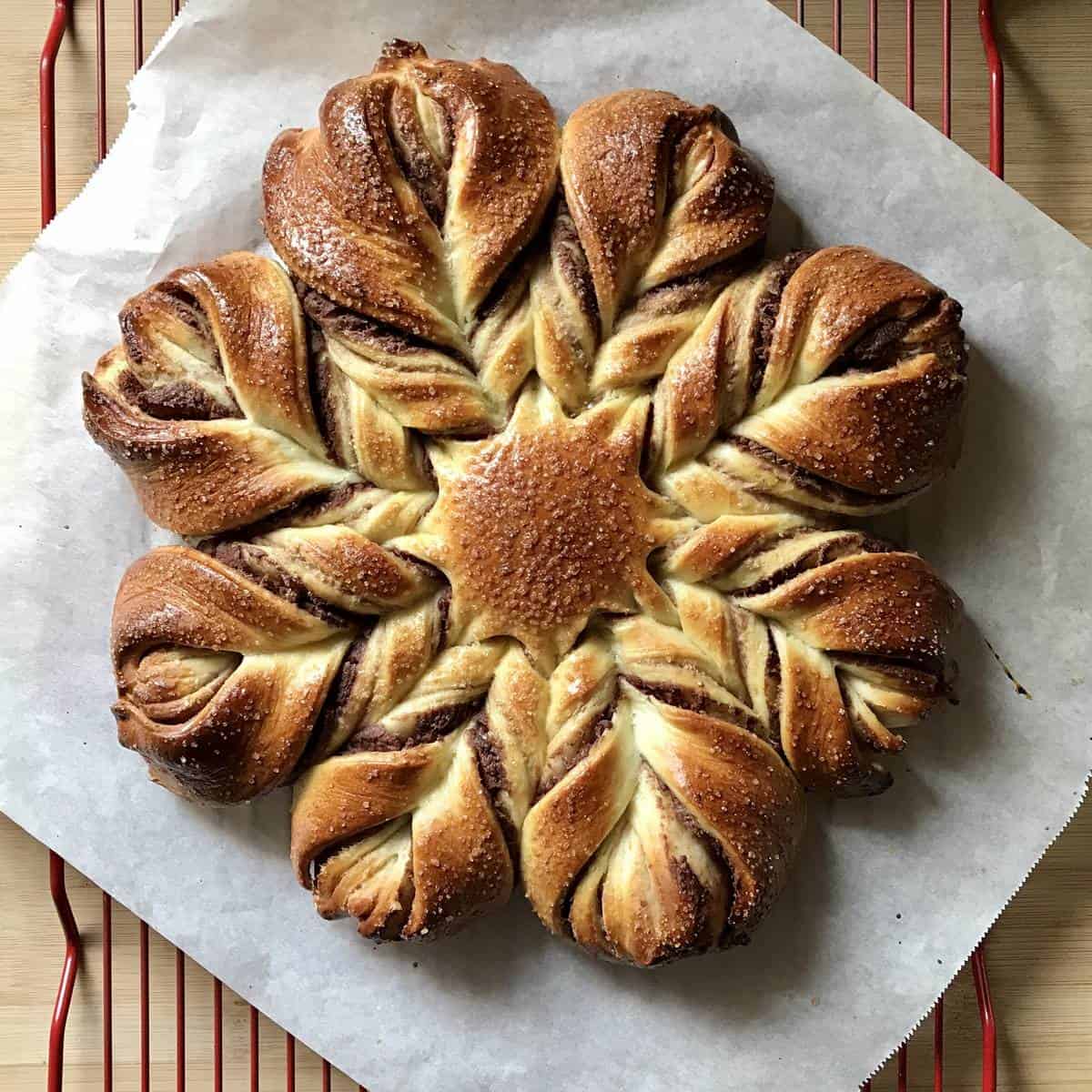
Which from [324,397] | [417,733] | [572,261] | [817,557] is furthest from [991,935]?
[324,397]

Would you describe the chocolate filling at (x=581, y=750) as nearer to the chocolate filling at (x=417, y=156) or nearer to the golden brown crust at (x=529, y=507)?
the golden brown crust at (x=529, y=507)

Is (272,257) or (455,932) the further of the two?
(272,257)

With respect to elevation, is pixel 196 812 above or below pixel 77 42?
below

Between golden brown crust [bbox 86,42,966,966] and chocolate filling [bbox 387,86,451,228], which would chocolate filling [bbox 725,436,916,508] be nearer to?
golden brown crust [bbox 86,42,966,966]

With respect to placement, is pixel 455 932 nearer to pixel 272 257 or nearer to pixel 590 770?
pixel 590 770

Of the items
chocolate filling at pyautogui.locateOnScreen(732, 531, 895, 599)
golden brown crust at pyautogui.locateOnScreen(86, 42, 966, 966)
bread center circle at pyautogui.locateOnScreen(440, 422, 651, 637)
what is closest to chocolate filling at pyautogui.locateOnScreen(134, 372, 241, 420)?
golden brown crust at pyautogui.locateOnScreen(86, 42, 966, 966)

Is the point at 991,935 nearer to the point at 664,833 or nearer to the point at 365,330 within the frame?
the point at 664,833

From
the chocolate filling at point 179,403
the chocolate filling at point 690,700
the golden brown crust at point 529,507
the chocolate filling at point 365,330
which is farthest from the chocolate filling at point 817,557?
the chocolate filling at point 179,403

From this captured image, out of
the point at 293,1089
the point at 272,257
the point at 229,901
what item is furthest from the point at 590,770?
the point at 272,257
